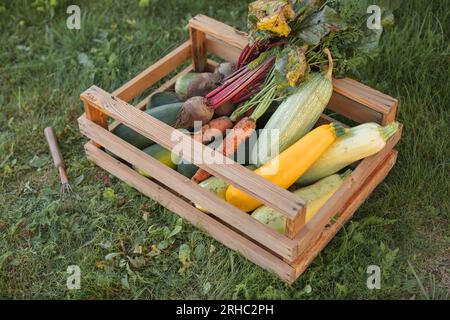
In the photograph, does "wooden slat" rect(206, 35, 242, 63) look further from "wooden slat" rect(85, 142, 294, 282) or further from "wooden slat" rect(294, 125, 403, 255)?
"wooden slat" rect(294, 125, 403, 255)

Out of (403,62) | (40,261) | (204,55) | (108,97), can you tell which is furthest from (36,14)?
(403,62)

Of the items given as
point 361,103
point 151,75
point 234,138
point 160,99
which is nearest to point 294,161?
point 234,138

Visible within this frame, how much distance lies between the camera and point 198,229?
2711 mm

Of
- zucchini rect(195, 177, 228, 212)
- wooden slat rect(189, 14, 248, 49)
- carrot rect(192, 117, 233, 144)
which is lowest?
zucchini rect(195, 177, 228, 212)

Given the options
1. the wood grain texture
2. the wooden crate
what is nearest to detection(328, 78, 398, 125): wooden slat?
the wooden crate

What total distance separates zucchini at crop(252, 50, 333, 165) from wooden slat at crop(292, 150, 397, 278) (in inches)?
13.3

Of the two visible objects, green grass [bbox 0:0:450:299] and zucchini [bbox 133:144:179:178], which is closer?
green grass [bbox 0:0:450:299]

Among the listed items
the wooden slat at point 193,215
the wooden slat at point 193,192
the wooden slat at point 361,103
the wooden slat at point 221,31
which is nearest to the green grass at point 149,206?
the wooden slat at point 193,215

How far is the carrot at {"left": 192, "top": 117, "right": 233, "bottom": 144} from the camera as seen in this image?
107 inches

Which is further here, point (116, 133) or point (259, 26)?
point (116, 133)

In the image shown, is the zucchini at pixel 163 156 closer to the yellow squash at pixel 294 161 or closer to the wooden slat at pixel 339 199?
the yellow squash at pixel 294 161

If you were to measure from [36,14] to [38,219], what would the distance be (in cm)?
150
